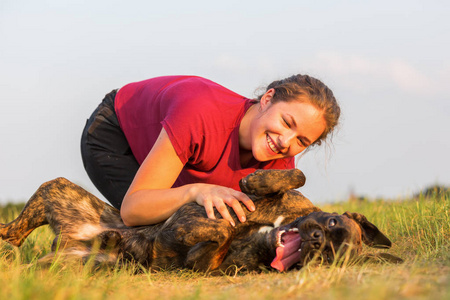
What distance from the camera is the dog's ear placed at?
338 cm

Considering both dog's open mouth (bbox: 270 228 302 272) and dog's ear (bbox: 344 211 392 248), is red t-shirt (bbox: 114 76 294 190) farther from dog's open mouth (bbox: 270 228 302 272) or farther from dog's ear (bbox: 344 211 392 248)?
dog's ear (bbox: 344 211 392 248)

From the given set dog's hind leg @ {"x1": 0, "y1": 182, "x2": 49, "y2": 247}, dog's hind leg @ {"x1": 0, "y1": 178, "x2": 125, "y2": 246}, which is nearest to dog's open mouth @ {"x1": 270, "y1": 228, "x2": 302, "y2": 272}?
dog's hind leg @ {"x1": 0, "y1": 178, "x2": 125, "y2": 246}

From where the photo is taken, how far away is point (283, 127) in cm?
382

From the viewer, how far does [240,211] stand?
133 inches

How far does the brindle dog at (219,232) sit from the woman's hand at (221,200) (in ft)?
0.21

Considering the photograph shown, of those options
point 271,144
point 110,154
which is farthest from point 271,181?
point 110,154

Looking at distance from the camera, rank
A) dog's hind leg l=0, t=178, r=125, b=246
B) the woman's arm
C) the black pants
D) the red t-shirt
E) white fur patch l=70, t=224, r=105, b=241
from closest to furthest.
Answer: the woman's arm < the red t-shirt < white fur patch l=70, t=224, r=105, b=241 < dog's hind leg l=0, t=178, r=125, b=246 < the black pants

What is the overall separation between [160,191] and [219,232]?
65 centimetres

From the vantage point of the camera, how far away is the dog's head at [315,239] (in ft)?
9.73

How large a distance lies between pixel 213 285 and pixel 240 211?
2.22 ft

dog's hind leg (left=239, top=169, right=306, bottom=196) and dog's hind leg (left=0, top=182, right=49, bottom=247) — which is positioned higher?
dog's hind leg (left=239, top=169, right=306, bottom=196)

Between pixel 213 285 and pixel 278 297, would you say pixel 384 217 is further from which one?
pixel 278 297

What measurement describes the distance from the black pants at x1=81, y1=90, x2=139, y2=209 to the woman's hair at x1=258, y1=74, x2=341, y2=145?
1.60 m

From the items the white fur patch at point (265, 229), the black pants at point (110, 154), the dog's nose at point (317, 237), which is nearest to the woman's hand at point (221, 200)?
the white fur patch at point (265, 229)
